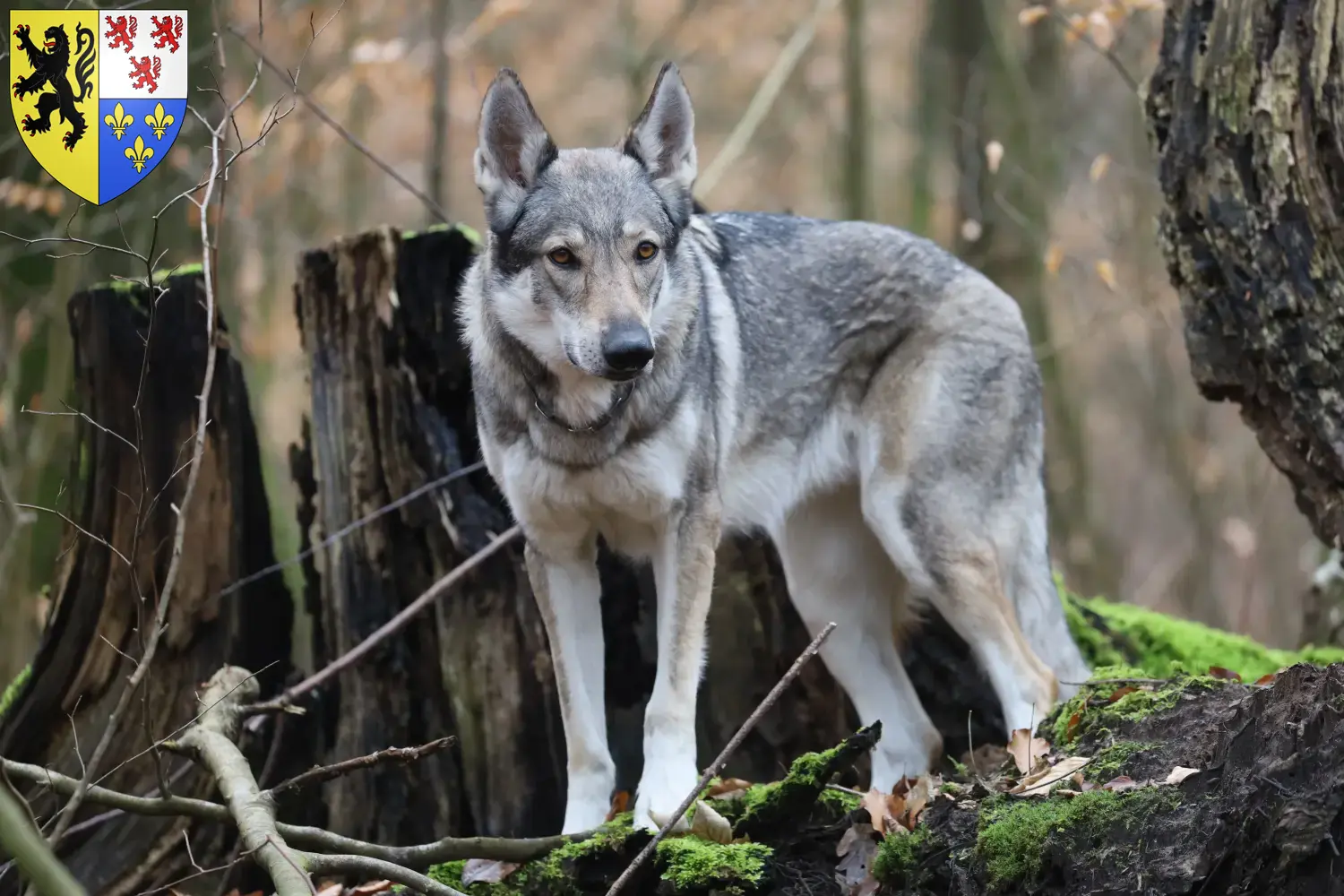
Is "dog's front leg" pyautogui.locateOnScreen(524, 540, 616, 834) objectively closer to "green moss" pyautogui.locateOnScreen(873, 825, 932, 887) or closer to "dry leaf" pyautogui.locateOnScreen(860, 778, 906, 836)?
"dry leaf" pyautogui.locateOnScreen(860, 778, 906, 836)

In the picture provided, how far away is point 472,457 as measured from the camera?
210 inches

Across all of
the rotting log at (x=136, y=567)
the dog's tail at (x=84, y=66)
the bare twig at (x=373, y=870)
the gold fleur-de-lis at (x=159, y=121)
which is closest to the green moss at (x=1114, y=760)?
the bare twig at (x=373, y=870)

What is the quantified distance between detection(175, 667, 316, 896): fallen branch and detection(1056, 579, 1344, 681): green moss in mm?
3993

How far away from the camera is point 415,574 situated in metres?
5.23

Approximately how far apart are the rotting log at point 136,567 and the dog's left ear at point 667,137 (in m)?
1.92

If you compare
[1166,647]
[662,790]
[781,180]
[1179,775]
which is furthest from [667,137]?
[781,180]

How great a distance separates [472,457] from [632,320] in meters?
1.67

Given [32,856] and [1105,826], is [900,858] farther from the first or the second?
[32,856]

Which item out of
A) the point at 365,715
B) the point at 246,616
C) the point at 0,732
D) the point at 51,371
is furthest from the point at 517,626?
the point at 51,371

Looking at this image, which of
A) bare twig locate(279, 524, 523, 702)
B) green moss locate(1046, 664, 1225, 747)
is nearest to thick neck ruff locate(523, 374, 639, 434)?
bare twig locate(279, 524, 523, 702)

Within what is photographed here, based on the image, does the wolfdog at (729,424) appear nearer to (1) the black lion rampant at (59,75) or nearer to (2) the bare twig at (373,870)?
(2) the bare twig at (373,870)

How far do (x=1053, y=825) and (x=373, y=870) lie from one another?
1.80 meters

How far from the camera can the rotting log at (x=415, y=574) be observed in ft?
16.7

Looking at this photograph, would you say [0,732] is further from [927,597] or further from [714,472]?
[927,597]
